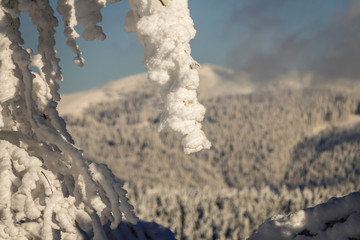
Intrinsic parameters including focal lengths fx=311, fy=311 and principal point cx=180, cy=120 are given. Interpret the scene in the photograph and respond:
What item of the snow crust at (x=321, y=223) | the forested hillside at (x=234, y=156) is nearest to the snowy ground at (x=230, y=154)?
the forested hillside at (x=234, y=156)

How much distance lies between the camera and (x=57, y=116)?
2014 millimetres

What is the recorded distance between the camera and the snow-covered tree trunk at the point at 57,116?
1350 millimetres

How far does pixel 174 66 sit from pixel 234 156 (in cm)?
2503

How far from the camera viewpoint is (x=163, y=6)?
1.46m

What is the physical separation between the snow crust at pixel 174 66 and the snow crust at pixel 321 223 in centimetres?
71

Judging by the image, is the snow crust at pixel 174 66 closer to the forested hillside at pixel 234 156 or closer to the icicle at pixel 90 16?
the icicle at pixel 90 16

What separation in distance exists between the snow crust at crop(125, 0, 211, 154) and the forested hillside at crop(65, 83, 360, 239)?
5999mm

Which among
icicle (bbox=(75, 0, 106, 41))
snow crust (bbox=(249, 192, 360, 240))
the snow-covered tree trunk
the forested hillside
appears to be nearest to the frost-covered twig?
the snow-covered tree trunk

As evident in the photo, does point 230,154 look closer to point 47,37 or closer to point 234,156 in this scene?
point 234,156

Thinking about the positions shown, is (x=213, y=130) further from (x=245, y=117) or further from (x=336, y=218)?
(x=336, y=218)

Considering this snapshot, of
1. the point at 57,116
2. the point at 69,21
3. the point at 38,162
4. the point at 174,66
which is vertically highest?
the point at 69,21

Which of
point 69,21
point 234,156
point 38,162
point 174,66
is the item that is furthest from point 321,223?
point 234,156

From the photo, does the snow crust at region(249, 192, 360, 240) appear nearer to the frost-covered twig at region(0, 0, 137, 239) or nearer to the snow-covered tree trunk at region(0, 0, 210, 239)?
the snow-covered tree trunk at region(0, 0, 210, 239)

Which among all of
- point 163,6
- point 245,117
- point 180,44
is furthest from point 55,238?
point 245,117
